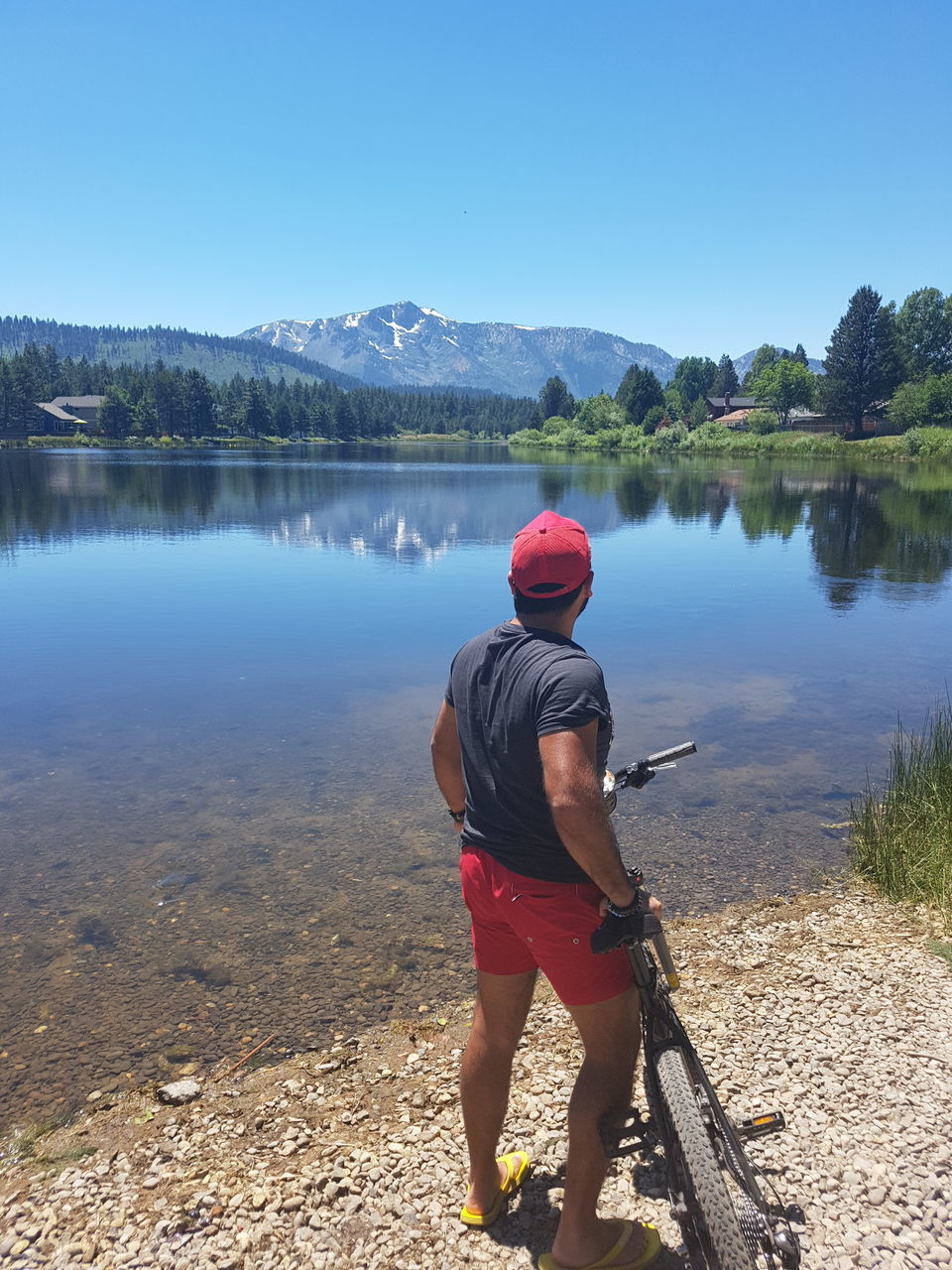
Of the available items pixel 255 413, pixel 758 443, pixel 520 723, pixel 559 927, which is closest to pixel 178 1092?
pixel 559 927

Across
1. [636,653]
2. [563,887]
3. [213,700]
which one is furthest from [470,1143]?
[636,653]

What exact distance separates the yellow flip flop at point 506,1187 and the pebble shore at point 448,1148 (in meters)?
0.06

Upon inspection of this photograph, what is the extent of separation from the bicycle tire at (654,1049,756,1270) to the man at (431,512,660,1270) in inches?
8.0

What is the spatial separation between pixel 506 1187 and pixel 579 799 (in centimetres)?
217

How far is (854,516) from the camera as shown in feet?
132

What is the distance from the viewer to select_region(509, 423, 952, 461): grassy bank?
89.9 m

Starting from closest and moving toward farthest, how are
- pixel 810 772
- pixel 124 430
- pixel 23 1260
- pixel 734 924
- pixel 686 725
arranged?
pixel 23 1260
pixel 734 924
pixel 810 772
pixel 686 725
pixel 124 430

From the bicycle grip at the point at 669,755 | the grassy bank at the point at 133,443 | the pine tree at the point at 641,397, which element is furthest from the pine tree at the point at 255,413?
the bicycle grip at the point at 669,755

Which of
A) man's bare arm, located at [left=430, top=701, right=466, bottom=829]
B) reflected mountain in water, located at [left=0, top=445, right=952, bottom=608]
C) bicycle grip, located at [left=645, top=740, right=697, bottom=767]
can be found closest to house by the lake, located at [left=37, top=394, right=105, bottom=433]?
reflected mountain in water, located at [left=0, top=445, right=952, bottom=608]

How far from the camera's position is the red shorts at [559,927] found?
10.1 feet

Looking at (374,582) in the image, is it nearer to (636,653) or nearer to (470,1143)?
(636,653)

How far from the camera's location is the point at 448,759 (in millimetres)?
3740

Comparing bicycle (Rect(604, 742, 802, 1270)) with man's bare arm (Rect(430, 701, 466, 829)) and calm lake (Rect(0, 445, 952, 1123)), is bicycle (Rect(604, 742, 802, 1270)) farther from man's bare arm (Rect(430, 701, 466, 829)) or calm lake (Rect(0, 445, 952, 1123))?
calm lake (Rect(0, 445, 952, 1123))

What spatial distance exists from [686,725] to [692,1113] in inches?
380
